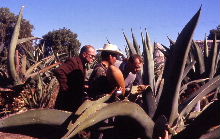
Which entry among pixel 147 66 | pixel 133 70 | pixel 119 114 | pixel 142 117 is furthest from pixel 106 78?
pixel 119 114

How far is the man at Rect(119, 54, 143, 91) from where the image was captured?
2855 millimetres

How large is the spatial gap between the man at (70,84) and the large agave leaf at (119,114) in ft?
6.27

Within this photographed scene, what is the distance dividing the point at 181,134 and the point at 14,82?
460cm

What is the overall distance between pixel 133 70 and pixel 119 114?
162 cm

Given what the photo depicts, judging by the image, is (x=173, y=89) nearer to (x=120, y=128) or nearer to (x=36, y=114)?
(x=120, y=128)

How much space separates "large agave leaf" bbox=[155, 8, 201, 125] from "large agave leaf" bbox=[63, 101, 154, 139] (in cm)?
14

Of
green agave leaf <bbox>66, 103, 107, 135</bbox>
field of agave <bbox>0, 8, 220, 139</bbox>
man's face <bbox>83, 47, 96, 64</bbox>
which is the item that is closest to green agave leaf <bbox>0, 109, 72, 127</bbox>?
field of agave <bbox>0, 8, 220, 139</bbox>

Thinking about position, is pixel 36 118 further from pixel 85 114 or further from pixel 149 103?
pixel 149 103

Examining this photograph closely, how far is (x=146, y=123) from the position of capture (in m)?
1.45

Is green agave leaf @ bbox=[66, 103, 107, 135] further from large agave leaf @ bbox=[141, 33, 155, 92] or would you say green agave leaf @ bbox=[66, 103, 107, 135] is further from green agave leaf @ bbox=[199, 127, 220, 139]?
large agave leaf @ bbox=[141, 33, 155, 92]

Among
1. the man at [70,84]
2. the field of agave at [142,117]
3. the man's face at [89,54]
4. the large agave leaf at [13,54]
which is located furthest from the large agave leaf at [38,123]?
the large agave leaf at [13,54]

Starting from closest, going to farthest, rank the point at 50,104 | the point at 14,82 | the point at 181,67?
the point at 181,67 < the point at 14,82 < the point at 50,104

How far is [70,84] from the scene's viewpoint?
3.39 m

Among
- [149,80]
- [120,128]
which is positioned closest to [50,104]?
[149,80]
